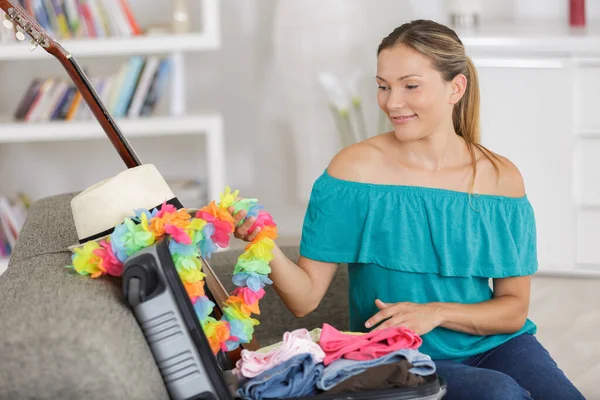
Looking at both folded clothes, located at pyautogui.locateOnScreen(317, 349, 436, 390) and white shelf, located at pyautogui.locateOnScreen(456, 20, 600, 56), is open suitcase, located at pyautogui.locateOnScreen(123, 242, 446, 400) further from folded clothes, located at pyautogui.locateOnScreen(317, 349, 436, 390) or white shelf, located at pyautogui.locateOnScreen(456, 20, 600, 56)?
white shelf, located at pyautogui.locateOnScreen(456, 20, 600, 56)

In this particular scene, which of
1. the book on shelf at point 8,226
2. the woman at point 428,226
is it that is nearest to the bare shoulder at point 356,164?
the woman at point 428,226

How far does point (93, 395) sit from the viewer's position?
129cm

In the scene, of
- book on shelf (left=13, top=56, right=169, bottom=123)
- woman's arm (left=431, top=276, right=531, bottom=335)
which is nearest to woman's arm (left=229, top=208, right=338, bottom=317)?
woman's arm (left=431, top=276, right=531, bottom=335)

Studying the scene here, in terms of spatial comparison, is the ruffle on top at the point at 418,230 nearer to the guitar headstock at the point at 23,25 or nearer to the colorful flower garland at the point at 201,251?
the colorful flower garland at the point at 201,251

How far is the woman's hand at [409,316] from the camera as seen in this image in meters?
1.83

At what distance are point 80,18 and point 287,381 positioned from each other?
2824mm

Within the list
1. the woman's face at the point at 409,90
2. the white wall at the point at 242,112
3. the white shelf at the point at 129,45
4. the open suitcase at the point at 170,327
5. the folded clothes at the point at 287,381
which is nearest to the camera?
the open suitcase at the point at 170,327

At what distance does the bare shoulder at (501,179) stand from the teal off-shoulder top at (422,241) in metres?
0.02

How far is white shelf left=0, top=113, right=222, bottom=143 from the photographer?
398 cm

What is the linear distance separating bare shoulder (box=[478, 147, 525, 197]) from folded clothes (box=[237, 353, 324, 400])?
0.68 metres

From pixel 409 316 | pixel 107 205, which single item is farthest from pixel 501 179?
pixel 107 205

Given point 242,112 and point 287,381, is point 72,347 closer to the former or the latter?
point 287,381

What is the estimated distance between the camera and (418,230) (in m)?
2.01

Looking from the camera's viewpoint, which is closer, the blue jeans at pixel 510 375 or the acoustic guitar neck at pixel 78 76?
the blue jeans at pixel 510 375
